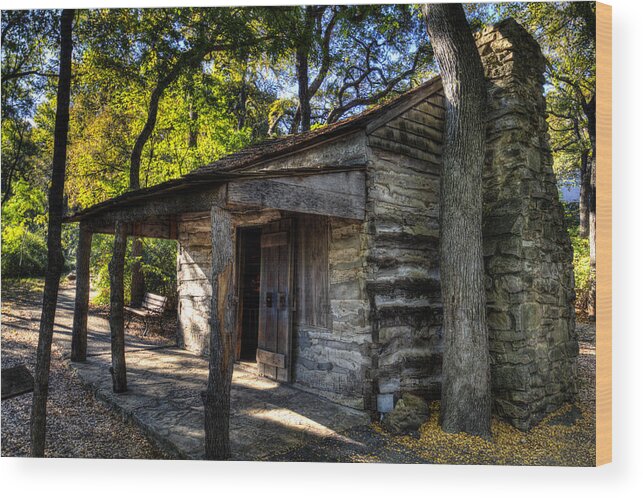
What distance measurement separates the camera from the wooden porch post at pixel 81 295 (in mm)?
5984

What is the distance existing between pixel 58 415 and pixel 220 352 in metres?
2.67

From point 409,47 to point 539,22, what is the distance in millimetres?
1993

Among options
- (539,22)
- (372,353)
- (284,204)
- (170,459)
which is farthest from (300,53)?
(170,459)

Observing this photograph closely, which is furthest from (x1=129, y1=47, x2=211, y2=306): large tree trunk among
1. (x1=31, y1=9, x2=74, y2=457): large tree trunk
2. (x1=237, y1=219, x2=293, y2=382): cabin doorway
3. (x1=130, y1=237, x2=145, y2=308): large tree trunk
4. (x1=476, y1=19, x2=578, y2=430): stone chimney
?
(x1=476, y1=19, x2=578, y2=430): stone chimney

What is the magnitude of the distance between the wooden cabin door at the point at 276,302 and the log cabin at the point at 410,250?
0.13ft

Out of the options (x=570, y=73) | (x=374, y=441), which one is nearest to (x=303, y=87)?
(x=570, y=73)

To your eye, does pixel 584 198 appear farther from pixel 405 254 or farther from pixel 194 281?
pixel 194 281

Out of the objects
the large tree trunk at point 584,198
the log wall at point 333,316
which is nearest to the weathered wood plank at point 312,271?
the log wall at point 333,316

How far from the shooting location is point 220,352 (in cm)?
320

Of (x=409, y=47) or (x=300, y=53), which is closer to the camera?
(x=409, y=47)

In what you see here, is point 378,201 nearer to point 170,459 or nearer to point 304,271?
point 304,271

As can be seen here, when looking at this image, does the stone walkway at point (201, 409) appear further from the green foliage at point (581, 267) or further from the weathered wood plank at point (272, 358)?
the green foliage at point (581, 267)

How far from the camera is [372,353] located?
437 cm

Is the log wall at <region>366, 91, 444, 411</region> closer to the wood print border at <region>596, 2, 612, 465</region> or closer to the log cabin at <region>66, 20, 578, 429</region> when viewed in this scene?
the log cabin at <region>66, 20, 578, 429</region>
